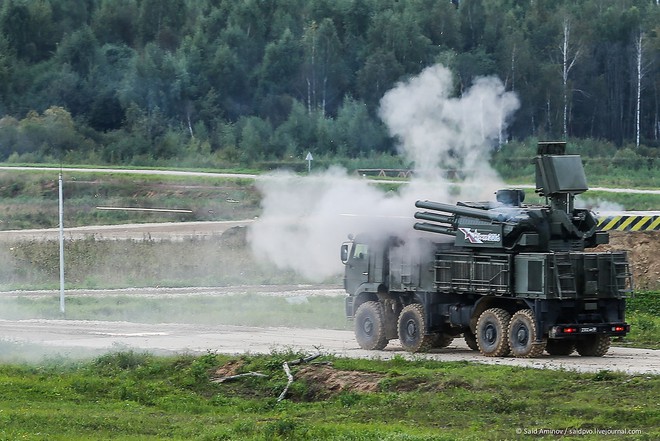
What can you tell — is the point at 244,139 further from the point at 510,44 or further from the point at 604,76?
the point at 604,76

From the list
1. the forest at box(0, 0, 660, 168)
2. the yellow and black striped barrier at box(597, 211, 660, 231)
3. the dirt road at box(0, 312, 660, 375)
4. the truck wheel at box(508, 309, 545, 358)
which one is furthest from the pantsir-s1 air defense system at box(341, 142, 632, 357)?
the forest at box(0, 0, 660, 168)

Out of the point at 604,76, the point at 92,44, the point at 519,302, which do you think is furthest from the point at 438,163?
the point at 92,44

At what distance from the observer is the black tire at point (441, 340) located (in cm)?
3516

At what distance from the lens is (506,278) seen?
32.7 meters

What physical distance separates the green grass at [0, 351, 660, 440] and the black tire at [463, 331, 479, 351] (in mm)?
4375

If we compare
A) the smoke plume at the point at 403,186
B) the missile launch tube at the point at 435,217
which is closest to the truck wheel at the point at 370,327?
the smoke plume at the point at 403,186

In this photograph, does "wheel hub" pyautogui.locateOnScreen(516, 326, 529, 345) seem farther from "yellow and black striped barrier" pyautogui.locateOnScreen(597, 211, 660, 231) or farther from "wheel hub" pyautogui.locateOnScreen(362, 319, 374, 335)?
"yellow and black striped barrier" pyautogui.locateOnScreen(597, 211, 660, 231)

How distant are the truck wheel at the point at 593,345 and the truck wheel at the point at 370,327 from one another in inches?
210

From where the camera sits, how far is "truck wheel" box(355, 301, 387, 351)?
36.1m

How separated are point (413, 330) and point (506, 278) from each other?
3.62 m

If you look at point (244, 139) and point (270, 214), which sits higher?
point (244, 139)

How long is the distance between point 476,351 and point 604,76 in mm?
56803

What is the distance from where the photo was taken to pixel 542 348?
106 feet

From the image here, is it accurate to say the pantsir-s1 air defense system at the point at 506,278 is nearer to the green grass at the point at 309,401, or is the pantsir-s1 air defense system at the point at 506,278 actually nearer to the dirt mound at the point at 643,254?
the green grass at the point at 309,401
